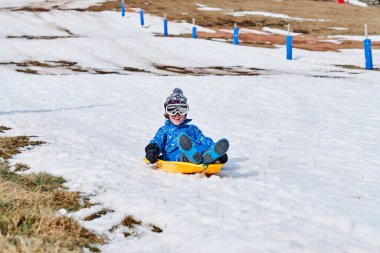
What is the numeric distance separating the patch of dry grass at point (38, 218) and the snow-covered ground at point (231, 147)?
0.24 metres

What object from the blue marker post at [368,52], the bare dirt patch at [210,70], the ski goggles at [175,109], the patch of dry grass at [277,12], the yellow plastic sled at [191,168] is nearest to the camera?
the yellow plastic sled at [191,168]

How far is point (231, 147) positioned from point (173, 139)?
7.07 feet

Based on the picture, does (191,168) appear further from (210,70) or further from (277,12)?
(277,12)

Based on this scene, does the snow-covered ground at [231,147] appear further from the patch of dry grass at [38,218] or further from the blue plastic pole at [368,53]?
the blue plastic pole at [368,53]

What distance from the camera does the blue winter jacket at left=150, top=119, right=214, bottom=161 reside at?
697 centimetres

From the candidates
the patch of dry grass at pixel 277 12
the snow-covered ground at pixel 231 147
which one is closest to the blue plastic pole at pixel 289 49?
the snow-covered ground at pixel 231 147

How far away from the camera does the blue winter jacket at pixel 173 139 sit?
697 centimetres

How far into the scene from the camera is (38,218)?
434 centimetres

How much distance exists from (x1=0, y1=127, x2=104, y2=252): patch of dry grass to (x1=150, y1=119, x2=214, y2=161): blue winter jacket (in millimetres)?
1490

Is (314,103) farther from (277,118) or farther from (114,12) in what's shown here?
(114,12)

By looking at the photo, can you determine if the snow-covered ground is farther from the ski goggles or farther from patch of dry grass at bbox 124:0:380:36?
patch of dry grass at bbox 124:0:380:36

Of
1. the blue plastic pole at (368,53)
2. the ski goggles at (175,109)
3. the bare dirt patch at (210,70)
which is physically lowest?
the ski goggles at (175,109)

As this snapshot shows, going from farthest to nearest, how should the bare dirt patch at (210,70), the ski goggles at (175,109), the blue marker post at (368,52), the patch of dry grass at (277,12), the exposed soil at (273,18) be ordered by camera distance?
the patch of dry grass at (277,12)
the exposed soil at (273,18)
the blue marker post at (368,52)
the bare dirt patch at (210,70)
the ski goggles at (175,109)

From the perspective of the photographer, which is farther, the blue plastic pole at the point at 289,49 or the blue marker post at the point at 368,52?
the blue plastic pole at the point at 289,49
